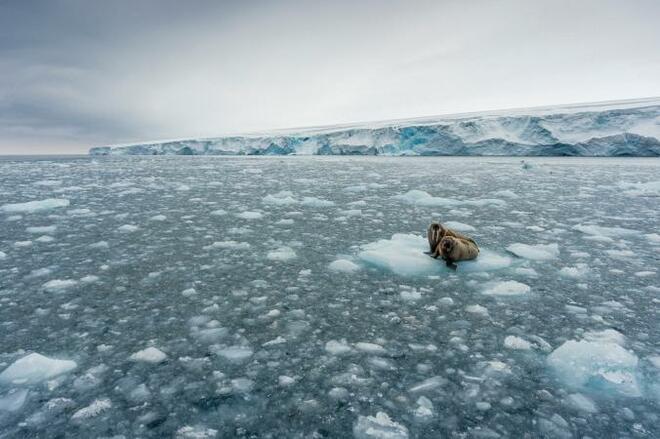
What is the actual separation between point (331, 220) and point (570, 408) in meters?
3.24

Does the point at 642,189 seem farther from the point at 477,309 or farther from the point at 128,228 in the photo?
the point at 128,228

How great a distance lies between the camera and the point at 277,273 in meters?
2.72

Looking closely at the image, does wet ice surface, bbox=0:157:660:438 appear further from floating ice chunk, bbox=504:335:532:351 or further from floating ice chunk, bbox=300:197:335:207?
floating ice chunk, bbox=300:197:335:207

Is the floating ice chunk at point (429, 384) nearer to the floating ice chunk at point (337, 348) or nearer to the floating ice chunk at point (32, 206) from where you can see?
the floating ice chunk at point (337, 348)

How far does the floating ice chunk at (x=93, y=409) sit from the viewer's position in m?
1.31

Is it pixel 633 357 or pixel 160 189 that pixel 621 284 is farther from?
pixel 160 189

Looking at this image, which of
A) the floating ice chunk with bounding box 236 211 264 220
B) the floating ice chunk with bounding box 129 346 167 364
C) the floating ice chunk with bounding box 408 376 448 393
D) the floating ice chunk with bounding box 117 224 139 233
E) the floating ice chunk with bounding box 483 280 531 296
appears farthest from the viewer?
the floating ice chunk with bounding box 236 211 264 220

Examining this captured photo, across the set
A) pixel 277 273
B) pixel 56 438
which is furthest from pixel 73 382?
pixel 277 273

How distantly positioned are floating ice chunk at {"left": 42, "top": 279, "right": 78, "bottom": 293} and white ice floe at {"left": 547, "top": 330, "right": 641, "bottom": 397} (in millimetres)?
2772

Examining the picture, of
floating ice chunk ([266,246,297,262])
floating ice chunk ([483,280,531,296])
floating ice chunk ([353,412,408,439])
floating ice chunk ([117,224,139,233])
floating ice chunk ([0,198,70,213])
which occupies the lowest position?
floating ice chunk ([483,280,531,296])

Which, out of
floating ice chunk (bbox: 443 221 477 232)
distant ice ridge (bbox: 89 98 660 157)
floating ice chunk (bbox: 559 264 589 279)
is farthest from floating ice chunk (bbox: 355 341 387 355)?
distant ice ridge (bbox: 89 98 660 157)

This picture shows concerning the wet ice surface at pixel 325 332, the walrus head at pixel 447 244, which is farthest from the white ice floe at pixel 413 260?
the walrus head at pixel 447 244

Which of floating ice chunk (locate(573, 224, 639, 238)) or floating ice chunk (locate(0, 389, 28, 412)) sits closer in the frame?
floating ice chunk (locate(0, 389, 28, 412))

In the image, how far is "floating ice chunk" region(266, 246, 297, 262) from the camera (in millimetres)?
3041
